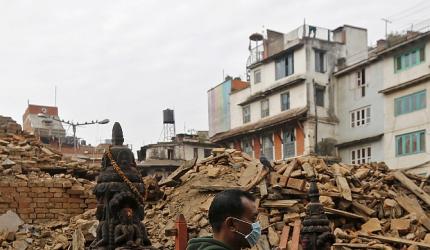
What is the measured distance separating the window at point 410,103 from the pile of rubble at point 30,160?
53.6 ft

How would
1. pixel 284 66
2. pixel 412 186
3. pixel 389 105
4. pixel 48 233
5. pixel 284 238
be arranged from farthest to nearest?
pixel 284 66 < pixel 389 105 < pixel 412 186 < pixel 48 233 < pixel 284 238

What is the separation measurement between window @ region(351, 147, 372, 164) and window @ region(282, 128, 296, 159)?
3.34 metres

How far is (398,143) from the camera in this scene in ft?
93.6

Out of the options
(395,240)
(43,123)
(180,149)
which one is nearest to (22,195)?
(395,240)

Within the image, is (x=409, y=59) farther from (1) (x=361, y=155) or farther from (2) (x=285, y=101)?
(2) (x=285, y=101)

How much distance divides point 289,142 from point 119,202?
25.5m

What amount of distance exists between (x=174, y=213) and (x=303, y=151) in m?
17.8

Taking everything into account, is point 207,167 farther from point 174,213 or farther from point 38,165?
point 38,165

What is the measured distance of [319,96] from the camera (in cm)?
3219

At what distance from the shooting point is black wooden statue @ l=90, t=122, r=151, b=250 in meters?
7.64

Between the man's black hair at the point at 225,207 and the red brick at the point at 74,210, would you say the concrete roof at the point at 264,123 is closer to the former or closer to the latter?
the red brick at the point at 74,210

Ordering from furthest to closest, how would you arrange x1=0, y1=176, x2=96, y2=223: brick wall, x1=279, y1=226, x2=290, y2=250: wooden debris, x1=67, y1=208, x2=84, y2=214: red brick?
x1=67, y1=208, x2=84, y2=214: red brick → x1=0, y1=176, x2=96, y2=223: brick wall → x1=279, y1=226, x2=290, y2=250: wooden debris

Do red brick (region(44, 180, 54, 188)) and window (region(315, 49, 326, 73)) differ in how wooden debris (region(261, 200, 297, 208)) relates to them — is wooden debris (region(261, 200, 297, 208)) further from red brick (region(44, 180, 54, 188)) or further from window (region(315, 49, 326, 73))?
window (region(315, 49, 326, 73))

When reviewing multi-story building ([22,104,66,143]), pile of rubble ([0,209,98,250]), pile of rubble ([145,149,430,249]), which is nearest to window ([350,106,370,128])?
pile of rubble ([145,149,430,249])
